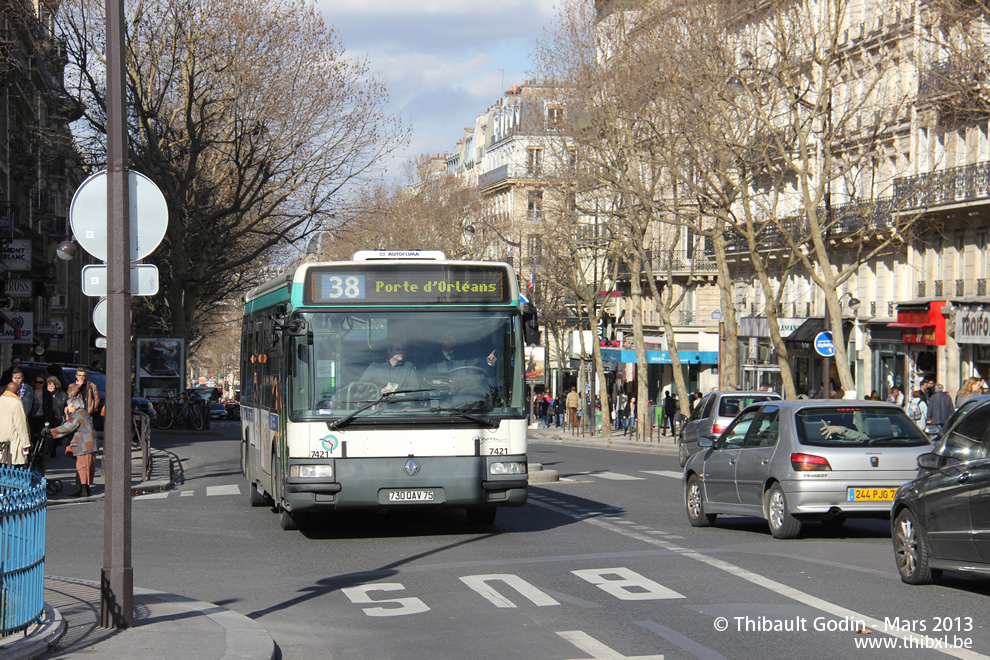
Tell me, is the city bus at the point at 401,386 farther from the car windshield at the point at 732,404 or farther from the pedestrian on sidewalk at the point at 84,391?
the car windshield at the point at 732,404

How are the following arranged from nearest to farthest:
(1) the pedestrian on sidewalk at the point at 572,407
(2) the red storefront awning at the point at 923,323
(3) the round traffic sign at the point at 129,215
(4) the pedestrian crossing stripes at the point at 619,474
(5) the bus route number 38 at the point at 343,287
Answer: (3) the round traffic sign at the point at 129,215 < (5) the bus route number 38 at the point at 343,287 < (4) the pedestrian crossing stripes at the point at 619,474 < (2) the red storefront awning at the point at 923,323 < (1) the pedestrian on sidewalk at the point at 572,407

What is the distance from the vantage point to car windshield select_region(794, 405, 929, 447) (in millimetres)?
14320

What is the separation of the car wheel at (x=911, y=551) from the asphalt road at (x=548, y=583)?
0.14 meters

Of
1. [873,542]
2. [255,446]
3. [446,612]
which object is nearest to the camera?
[446,612]

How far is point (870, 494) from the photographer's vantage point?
14000mm

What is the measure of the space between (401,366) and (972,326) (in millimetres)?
29433

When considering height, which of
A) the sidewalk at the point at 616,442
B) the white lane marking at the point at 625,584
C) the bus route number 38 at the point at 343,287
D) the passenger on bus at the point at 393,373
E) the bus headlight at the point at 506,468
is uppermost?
the bus route number 38 at the point at 343,287

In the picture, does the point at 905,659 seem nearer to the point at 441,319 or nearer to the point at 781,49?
the point at 441,319

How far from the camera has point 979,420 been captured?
426 inches

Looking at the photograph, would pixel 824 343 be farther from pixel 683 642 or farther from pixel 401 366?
pixel 683 642

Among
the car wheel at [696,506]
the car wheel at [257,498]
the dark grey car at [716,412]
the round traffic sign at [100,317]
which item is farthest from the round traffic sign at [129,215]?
the dark grey car at [716,412]

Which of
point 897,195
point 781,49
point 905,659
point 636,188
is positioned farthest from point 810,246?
point 905,659

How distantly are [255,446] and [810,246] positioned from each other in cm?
3538

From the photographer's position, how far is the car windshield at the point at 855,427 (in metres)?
14.3
